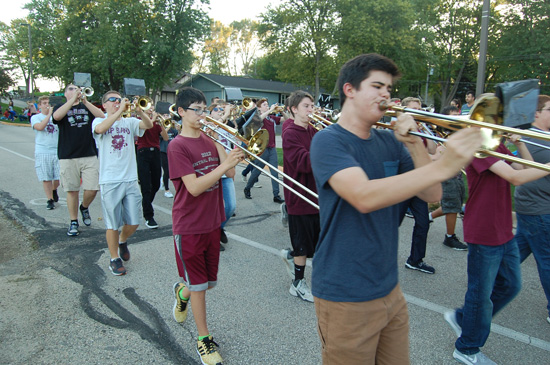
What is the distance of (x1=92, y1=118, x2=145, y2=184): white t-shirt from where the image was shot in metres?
4.51

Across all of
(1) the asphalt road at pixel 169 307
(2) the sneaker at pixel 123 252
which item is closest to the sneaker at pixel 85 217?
(1) the asphalt road at pixel 169 307

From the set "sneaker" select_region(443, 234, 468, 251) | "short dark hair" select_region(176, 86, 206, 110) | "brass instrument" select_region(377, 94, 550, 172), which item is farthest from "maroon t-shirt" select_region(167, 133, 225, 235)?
"sneaker" select_region(443, 234, 468, 251)

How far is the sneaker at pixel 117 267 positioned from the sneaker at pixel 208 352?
1857 mm

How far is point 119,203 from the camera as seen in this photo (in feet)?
14.9

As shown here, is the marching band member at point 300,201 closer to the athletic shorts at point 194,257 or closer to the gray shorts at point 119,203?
the athletic shorts at point 194,257

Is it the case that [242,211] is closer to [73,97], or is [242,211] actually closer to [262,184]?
[262,184]

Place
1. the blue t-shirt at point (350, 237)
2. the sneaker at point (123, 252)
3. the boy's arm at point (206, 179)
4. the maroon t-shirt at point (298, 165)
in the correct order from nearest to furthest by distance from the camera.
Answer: the blue t-shirt at point (350, 237)
the boy's arm at point (206, 179)
the maroon t-shirt at point (298, 165)
the sneaker at point (123, 252)

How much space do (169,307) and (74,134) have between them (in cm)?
342

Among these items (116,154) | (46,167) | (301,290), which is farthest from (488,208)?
(46,167)

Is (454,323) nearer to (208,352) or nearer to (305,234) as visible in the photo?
(305,234)

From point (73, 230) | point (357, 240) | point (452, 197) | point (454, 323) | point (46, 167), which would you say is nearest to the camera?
point (357, 240)

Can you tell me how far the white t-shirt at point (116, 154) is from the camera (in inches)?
178

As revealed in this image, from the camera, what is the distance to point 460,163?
1.38 m

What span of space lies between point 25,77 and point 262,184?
74557 millimetres
